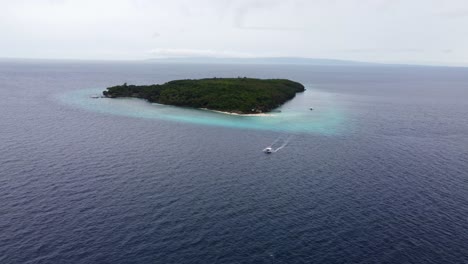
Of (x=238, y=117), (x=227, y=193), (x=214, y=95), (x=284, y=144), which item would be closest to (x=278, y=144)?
(x=284, y=144)

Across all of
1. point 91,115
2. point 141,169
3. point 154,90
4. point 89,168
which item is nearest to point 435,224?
point 141,169

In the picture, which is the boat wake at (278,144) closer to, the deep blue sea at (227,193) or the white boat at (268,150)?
the white boat at (268,150)

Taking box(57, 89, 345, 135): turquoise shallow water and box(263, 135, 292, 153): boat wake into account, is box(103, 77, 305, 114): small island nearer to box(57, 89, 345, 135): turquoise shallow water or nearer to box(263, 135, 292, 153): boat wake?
box(57, 89, 345, 135): turquoise shallow water

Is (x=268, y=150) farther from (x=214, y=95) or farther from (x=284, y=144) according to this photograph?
(x=214, y=95)

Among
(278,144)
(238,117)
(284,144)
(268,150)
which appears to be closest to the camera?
(268,150)

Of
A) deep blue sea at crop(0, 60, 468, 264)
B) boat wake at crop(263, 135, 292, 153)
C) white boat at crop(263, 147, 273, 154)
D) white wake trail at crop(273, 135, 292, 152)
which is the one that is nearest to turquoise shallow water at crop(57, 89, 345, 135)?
deep blue sea at crop(0, 60, 468, 264)

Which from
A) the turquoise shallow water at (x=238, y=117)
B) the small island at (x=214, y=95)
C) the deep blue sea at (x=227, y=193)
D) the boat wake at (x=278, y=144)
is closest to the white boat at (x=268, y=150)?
the boat wake at (x=278, y=144)

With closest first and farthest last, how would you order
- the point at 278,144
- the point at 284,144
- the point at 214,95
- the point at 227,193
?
the point at 227,193, the point at 278,144, the point at 284,144, the point at 214,95

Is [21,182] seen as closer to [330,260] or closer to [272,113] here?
[330,260]
